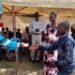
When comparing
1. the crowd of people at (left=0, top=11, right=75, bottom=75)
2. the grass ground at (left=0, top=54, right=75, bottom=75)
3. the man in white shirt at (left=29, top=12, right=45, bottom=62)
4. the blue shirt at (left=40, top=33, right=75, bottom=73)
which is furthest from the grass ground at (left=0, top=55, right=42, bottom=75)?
the blue shirt at (left=40, top=33, right=75, bottom=73)

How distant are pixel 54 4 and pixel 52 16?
1.04 ft

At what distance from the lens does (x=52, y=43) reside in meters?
5.77

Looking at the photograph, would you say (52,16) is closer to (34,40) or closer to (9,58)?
(34,40)

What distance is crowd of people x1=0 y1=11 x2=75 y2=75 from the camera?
493cm

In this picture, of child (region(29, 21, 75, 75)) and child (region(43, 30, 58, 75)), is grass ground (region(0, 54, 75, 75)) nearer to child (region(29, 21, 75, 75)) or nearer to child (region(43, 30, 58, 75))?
child (region(43, 30, 58, 75))

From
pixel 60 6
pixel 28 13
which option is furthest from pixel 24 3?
pixel 28 13

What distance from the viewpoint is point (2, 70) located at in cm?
853

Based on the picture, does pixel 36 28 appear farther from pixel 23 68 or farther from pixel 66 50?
pixel 66 50

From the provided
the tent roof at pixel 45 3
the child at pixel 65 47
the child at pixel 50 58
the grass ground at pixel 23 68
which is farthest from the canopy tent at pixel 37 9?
the child at pixel 65 47

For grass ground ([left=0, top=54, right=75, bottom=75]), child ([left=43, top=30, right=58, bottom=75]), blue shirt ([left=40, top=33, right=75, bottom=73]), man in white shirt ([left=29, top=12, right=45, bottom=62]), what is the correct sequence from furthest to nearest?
1. man in white shirt ([left=29, top=12, right=45, bottom=62])
2. grass ground ([left=0, top=54, right=75, bottom=75])
3. child ([left=43, top=30, right=58, bottom=75])
4. blue shirt ([left=40, top=33, right=75, bottom=73])

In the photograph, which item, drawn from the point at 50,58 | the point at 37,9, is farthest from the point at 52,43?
the point at 37,9

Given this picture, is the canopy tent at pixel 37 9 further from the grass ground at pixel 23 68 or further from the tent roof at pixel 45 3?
the grass ground at pixel 23 68

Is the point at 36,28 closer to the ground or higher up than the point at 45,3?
closer to the ground

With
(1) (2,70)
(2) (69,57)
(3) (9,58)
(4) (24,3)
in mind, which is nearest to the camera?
(2) (69,57)
